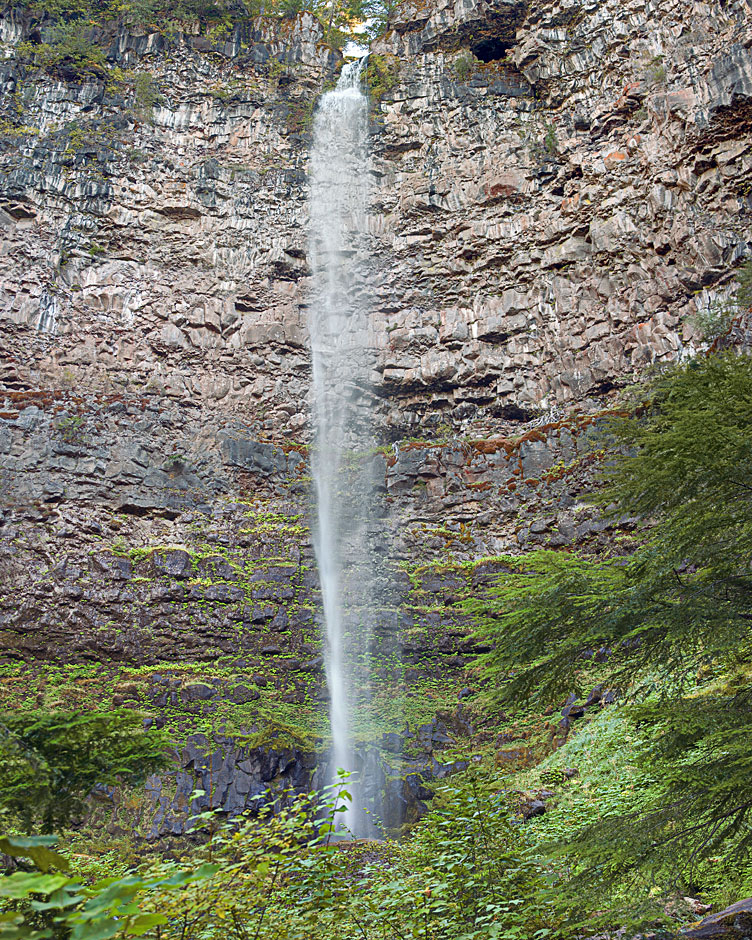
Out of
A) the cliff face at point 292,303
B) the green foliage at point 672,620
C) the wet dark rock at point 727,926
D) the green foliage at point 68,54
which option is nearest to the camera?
the green foliage at point 672,620

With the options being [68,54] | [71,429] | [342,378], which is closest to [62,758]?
[71,429]

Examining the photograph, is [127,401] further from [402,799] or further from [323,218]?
[402,799]

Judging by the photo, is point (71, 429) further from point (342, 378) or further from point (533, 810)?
point (533, 810)

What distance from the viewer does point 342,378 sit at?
17.5 metres

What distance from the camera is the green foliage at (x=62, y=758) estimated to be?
2.22 meters

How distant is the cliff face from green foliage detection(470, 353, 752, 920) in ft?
26.0

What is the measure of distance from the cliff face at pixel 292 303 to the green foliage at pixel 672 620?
7.93 m

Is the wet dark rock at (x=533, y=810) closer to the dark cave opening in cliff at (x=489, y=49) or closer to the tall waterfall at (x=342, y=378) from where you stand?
the tall waterfall at (x=342, y=378)

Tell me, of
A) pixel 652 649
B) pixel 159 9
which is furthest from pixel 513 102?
pixel 652 649

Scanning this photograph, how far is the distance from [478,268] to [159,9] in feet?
41.8

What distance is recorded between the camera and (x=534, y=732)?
1010cm

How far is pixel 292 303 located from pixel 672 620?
16.0 meters

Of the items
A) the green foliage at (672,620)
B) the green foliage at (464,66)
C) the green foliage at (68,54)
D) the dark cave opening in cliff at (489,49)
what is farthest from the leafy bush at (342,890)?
the green foliage at (68,54)

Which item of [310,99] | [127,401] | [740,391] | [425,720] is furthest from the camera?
[310,99]
